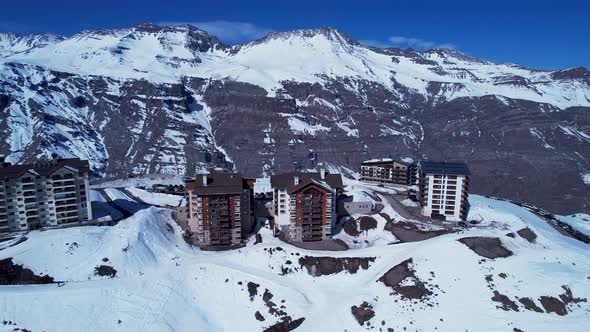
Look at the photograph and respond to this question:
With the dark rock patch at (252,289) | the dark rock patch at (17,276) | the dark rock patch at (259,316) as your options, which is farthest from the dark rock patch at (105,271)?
the dark rock patch at (259,316)

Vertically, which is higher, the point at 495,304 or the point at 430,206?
the point at 430,206

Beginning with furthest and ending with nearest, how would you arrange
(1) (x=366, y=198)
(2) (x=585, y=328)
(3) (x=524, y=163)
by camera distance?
1. (3) (x=524, y=163)
2. (1) (x=366, y=198)
3. (2) (x=585, y=328)

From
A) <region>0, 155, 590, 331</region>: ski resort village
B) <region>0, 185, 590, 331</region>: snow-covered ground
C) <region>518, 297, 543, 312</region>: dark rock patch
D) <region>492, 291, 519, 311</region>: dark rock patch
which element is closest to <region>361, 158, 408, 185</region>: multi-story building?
<region>0, 155, 590, 331</region>: ski resort village

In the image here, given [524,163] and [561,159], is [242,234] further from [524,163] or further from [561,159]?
[561,159]

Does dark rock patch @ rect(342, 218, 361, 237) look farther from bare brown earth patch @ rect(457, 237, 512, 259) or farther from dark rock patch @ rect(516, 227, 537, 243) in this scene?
dark rock patch @ rect(516, 227, 537, 243)

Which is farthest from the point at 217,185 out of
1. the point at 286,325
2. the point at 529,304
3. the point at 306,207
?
the point at 529,304

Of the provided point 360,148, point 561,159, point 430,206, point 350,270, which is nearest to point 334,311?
point 350,270

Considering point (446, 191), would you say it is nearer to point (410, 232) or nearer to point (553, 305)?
point (410, 232)
